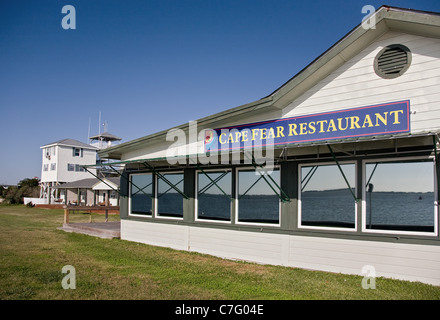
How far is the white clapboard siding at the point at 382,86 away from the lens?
7039 millimetres

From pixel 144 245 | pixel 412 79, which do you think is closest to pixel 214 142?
pixel 144 245

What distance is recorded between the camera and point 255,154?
29.5 ft

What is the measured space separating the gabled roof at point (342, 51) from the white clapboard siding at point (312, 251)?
134 inches

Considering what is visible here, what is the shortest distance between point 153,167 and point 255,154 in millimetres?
4828

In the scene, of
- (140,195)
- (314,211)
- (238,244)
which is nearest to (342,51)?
(238,244)

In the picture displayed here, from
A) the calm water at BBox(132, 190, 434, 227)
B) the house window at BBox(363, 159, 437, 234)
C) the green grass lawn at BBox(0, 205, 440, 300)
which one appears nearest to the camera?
the green grass lawn at BBox(0, 205, 440, 300)

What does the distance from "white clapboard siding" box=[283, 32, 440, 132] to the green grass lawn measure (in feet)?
11.5

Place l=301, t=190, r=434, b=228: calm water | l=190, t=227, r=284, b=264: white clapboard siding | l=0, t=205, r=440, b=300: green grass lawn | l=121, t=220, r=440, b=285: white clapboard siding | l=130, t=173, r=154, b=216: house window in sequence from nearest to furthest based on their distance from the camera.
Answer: l=0, t=205, r=440, b=300: green grass lawn
l=121, t=220, r=440, b=285: white clapboard siding
l=190, t=227, r=284, b=264: white clapboard siding
l=130, t=173, r=154, b=216: house window
l=301, t=190, r=434, b=228: calm water

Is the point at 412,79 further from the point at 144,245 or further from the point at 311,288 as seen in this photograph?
the point at 144,245

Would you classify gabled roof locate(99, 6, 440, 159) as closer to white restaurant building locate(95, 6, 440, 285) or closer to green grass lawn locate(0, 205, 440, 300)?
white restaurant building locate(95, 6, 440, 285)

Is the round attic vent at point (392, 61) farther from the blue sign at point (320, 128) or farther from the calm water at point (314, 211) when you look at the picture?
the calm water at point (314, 211)

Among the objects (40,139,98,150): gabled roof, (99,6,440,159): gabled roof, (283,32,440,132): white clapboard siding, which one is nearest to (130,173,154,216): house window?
(99,6,440,159): gabled roof

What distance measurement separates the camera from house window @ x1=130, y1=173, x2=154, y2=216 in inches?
516

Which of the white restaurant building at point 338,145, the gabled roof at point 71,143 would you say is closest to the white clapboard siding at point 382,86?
the white restaurant building at point 338,145
